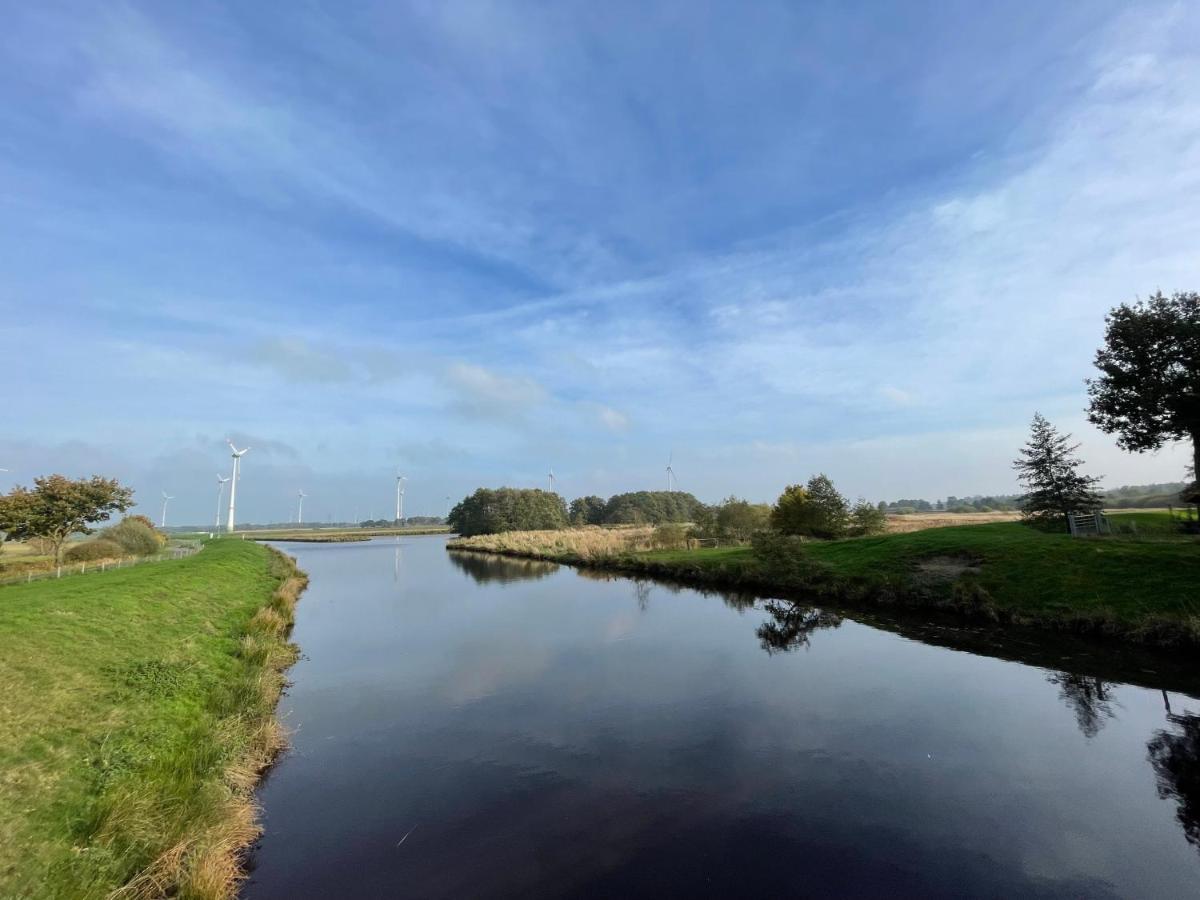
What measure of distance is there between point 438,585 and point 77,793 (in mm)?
30865

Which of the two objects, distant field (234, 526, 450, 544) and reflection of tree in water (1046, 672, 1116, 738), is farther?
distant field (234, 526, 450, 544)

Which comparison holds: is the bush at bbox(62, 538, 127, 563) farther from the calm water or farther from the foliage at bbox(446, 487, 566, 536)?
the foliage at bbox(446, 487, 566, 536)

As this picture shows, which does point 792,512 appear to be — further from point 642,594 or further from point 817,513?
point 642,594

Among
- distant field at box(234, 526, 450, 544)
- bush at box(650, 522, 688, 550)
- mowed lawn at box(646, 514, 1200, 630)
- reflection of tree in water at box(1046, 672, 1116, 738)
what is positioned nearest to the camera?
reflection of tree in water at box(1046, 672, 1116, 738)

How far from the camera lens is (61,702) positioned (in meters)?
8.91

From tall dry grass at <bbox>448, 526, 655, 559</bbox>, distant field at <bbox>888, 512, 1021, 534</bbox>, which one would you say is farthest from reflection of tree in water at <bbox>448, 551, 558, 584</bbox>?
distant field at <bbox>888, 512, 1021, 534</bbox>

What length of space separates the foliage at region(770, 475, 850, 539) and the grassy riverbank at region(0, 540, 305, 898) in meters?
33.9

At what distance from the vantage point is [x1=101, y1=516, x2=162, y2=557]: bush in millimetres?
43375

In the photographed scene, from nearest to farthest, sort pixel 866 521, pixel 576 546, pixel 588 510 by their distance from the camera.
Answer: pixel 866 521 → pixel 576 546 → pixel 588 510

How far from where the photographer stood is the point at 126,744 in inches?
327

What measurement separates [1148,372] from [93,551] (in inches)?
2593

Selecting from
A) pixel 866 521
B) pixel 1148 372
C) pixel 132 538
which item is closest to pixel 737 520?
pixel 866 521

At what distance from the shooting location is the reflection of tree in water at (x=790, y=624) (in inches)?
704

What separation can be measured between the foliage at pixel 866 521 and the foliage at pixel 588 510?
103m
